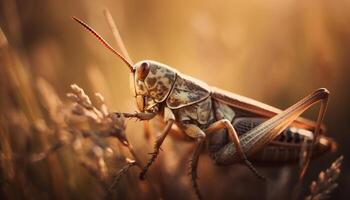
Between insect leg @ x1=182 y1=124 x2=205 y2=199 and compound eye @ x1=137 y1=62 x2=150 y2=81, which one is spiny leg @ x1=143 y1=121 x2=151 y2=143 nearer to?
insect leg @ x1=182 y1=124 x2=205 y2=199

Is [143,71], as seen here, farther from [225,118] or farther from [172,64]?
[172,64]

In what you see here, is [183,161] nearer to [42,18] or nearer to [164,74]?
[164,74]

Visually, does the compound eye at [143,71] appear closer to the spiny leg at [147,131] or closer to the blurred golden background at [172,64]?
the blurred golden background at [172,64]

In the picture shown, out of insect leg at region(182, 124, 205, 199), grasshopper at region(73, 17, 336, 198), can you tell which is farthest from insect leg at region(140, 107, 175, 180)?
insect leg at region(182, 124, 205, 199)

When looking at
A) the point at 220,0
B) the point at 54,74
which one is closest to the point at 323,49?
the point at 220,0

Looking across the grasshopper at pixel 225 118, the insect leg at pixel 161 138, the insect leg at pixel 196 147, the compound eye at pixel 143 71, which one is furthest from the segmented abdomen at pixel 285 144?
the compound eye at pixel 143 71

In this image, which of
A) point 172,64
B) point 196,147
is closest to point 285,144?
point 196,147
